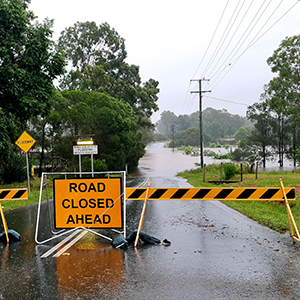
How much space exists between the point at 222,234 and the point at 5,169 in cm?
2055

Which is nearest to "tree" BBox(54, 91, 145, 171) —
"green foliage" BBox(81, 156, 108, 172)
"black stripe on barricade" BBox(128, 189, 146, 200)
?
"green foliage" BBox(81, 156, 108, 172)

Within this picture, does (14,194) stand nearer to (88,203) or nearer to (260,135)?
(88,203)

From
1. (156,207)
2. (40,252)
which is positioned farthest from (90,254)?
(156,207)

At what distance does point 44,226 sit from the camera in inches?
380

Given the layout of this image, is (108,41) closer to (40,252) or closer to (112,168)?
(112,168)

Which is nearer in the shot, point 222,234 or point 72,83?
point 222,234

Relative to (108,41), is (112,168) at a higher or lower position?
lower

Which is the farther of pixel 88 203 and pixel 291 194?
pixel 88 203

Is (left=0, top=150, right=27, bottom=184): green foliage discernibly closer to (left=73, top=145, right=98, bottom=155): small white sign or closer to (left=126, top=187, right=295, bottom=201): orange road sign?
(left=73, top=145, right=98, bottom=155): small white sign

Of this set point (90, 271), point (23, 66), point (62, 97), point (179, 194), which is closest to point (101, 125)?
point (62, 97)

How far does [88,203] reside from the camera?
7.95 metres

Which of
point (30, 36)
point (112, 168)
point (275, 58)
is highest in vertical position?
point (275, 58)

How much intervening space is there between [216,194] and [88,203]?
287 cm

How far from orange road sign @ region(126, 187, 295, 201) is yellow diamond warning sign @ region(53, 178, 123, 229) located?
1.31 feet
